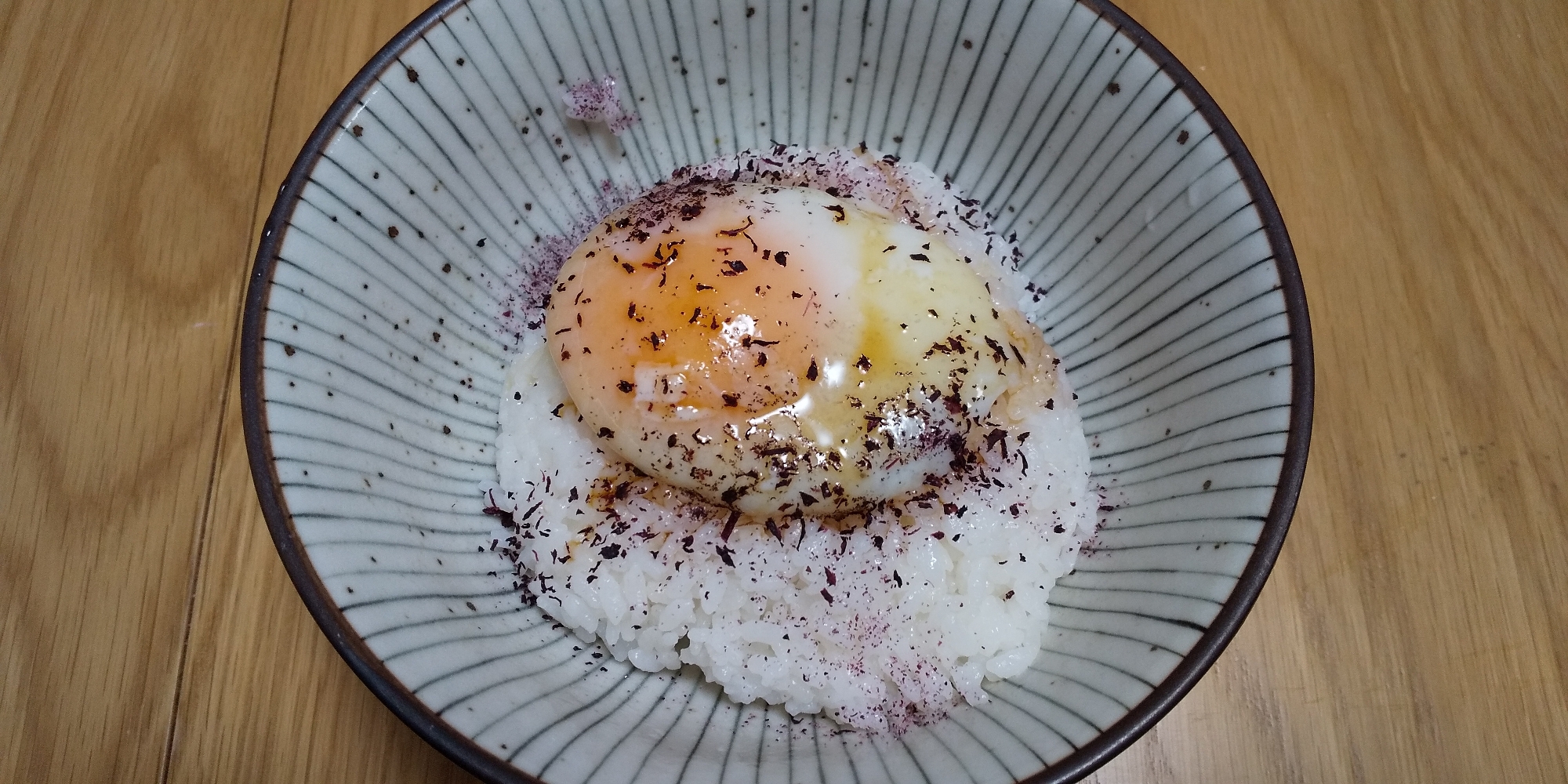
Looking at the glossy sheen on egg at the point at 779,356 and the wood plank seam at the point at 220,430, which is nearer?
the glossy sheen on egg at the point at 779,356

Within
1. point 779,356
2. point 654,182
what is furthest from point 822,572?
point 654,182

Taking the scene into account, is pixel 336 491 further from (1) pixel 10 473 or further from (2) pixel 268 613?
(1) pixel 10 473

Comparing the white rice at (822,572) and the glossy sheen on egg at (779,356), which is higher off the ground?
the glossy sheen on egg at (779,356)

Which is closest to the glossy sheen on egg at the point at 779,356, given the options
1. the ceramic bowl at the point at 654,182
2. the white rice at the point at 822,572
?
the white rice at the point at 822,572

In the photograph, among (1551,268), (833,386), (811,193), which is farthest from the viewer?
(1551,268)

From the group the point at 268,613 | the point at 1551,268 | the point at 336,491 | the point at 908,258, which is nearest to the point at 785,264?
the point at 908,258

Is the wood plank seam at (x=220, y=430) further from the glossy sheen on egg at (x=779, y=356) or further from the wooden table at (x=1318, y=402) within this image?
the glossy sheen on egg at (x=779, y=356)
